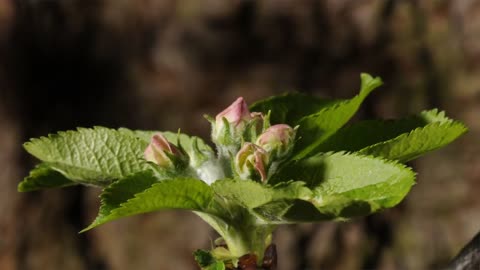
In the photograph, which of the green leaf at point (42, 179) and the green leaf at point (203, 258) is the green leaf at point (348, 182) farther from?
the green leaf at point (42, 179)

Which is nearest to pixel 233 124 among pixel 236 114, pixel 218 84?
pixel 236 114

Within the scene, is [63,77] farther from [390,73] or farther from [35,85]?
[390,73]

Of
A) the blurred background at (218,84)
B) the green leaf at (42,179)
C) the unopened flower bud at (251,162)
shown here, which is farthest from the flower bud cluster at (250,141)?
the blurred background at (218,84)

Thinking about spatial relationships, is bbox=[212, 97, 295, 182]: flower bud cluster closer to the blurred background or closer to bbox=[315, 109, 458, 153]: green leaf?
bbox=[315, 109, 458, 153]: green leaf

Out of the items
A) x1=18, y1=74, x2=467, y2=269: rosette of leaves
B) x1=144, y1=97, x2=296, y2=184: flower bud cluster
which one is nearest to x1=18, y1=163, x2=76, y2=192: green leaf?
x1=18, y1=74, x2=467, y2=269: rosette of leaves

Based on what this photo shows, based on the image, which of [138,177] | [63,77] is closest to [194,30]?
[63,77]
